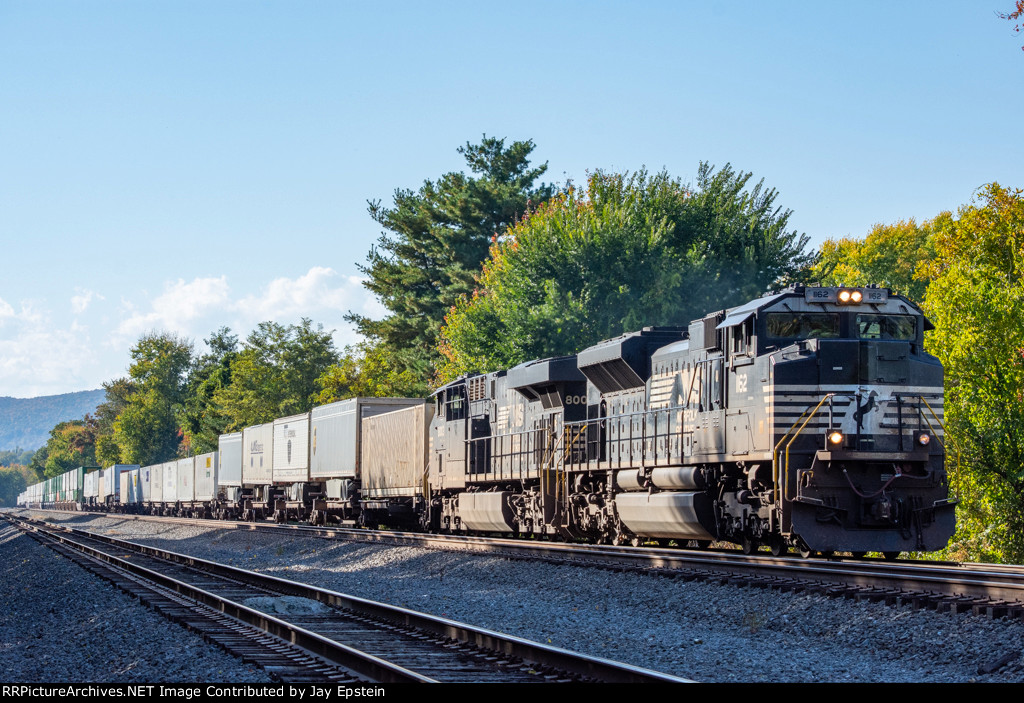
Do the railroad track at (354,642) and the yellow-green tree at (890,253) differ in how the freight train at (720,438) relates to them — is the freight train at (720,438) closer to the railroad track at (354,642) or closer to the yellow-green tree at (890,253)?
the railroad track at (354,642)

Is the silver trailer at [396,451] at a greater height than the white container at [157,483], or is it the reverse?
the silver trailer at [396,451]

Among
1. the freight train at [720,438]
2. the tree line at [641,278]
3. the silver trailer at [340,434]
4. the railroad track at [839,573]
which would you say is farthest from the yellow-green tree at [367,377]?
the railroad track at [839,573]

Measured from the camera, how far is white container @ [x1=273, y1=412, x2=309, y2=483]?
3534cm

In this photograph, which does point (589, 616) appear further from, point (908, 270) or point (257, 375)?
point (257, 375)

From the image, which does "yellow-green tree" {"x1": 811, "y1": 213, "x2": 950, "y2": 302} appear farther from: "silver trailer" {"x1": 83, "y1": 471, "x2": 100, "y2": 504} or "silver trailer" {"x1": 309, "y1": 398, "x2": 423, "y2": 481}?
"silver trailer" {"x1": 83, "y1": 471, "x2": 100, "y2": 504}

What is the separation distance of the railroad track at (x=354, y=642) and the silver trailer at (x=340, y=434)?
49.8 ft

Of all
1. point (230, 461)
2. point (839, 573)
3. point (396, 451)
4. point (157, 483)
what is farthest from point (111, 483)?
point (839, 573)

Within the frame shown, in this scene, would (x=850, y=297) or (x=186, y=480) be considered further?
(x=186, y=480)

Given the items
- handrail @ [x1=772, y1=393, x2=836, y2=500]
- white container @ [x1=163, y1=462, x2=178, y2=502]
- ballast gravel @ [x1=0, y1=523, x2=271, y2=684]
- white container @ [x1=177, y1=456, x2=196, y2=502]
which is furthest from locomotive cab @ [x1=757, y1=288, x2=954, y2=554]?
white container @ [x1=163, y1=462, x2=178, y2=502]

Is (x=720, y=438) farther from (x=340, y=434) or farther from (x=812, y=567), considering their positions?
(x=340, y=434)

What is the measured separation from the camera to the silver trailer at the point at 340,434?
31219 mm

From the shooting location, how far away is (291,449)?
36656 millimetres

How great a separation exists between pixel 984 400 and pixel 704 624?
18.6 metres

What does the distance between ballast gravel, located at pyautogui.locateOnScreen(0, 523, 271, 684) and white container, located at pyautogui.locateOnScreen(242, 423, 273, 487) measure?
21.6m
